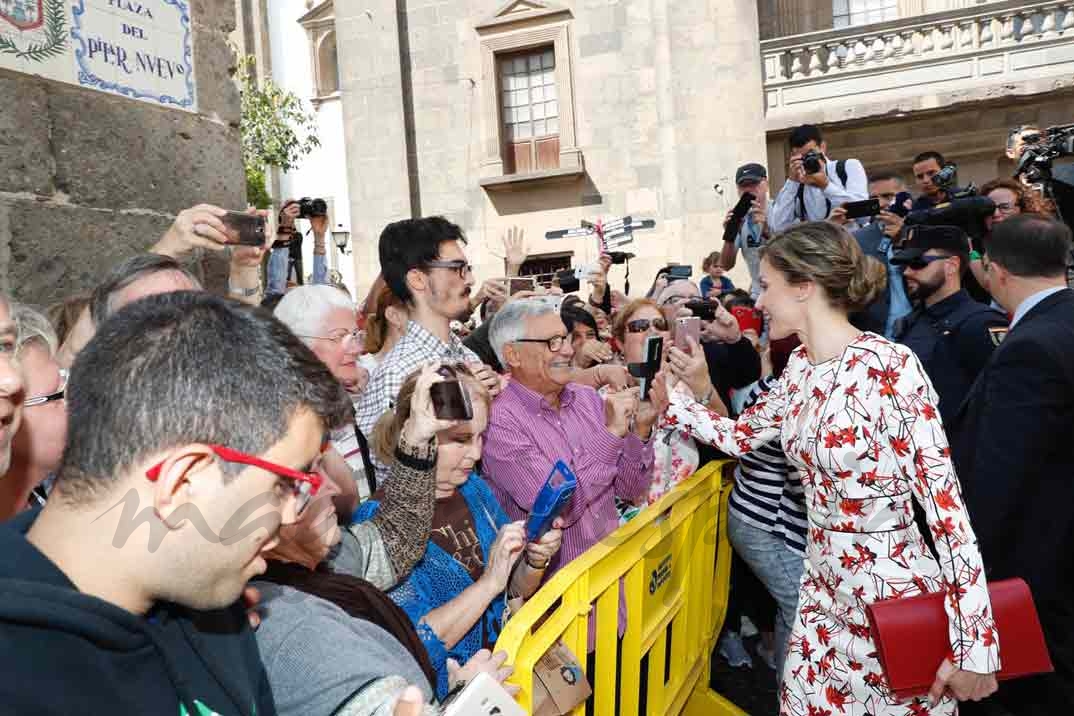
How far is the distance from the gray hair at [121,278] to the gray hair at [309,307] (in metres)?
0.55

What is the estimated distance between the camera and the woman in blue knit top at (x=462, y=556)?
251 centimetres

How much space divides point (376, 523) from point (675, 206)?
12.7 meters

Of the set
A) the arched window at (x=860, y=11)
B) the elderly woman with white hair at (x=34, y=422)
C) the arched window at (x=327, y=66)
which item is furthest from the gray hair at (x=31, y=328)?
the arched window at (x=327, y=66)

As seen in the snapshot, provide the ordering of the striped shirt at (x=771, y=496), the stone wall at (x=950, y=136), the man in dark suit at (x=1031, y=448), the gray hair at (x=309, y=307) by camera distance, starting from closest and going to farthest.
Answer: the man in dark suit at (x=1031, y=448) → the gray hair at (x=309, y=307) → the striped shirt at (x=771, y=496) → the stone wall at (x=950, y=136)

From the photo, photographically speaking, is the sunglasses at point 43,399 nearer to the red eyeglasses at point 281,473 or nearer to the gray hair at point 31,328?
the gray hair at point 31,328

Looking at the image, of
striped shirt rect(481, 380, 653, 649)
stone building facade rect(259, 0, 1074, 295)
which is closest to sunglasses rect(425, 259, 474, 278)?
striped shirt rect(481, 380, 653, 649)

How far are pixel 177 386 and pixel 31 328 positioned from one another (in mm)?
1439

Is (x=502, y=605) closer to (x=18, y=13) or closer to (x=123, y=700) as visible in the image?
(x=123, y=700)

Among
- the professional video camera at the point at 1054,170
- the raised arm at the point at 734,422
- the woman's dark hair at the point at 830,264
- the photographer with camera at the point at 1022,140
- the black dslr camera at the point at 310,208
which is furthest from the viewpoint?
the black dslr camera at the point at 310,208

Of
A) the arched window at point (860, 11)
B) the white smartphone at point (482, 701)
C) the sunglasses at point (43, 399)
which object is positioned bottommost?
the white smartphone at point (482, 701)

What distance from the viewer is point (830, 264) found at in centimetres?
298

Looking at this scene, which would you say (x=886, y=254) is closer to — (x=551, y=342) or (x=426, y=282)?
(x=551, y=342)

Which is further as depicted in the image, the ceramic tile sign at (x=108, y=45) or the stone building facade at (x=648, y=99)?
the stone building facade at (x=648, y=99)

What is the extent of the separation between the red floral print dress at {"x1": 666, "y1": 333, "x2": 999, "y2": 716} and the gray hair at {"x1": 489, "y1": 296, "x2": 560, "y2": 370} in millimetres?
1253
